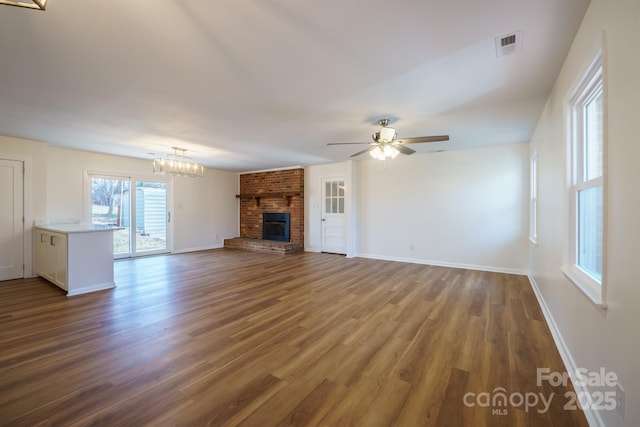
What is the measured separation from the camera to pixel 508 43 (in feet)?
6.40

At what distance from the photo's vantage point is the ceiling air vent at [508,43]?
188 centimetres

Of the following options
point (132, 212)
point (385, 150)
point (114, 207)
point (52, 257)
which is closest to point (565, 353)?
point (385, 150)

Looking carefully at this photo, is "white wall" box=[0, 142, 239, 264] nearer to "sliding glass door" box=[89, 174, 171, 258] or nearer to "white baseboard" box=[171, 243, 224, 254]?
"white baseboard" box=[171, 243, 224, 254]

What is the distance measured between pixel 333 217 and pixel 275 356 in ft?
17.2

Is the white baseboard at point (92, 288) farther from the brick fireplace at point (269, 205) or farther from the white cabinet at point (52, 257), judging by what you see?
the brick fireplace at point (269, 205)

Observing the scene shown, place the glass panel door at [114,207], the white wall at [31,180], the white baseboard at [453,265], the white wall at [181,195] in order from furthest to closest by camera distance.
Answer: the glass panel door at [114,207]
the white wall at [181,195]
the white baseboard at [453,265]
the white wall at [31,180]

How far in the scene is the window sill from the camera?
1.43 meters

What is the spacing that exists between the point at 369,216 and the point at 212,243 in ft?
16.0

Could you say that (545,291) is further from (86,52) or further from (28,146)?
(28,146)

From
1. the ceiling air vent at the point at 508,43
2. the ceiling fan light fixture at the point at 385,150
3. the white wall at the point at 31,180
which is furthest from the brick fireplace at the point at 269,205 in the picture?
the ceiling air vent at the point at 508,43

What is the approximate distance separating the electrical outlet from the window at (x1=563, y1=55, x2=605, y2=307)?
480 mm

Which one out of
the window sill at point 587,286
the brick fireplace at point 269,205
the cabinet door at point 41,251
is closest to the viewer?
the window sill at point 587,286

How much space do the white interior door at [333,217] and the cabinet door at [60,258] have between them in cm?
523

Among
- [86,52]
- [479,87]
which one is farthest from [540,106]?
[86,52]
